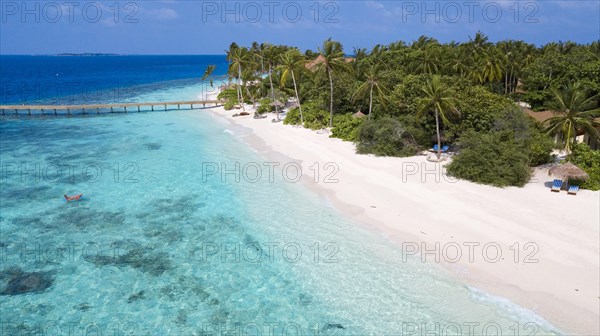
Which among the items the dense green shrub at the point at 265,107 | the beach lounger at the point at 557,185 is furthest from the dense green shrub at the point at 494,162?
the dense green shrub at the point at 265,107

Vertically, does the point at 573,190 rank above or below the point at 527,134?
below

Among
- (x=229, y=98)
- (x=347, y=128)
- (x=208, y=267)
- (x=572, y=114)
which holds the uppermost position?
(x=229, y=98)

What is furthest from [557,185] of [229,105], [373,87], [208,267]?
[229,105]

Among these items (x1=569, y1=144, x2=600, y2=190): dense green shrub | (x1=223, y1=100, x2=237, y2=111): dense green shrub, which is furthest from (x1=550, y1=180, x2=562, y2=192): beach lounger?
(x1=223, y1=100, x2=237, y2=111): dense green shrub

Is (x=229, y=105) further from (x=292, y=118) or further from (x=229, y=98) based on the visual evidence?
(x=292, y=118)

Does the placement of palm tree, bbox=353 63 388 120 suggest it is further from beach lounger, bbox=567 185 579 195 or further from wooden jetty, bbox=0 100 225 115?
wooden jetty, bbox=0 100 225 115

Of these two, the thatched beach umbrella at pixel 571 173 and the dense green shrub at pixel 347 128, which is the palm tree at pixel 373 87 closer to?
the dense green shrub at pixel 347 128
